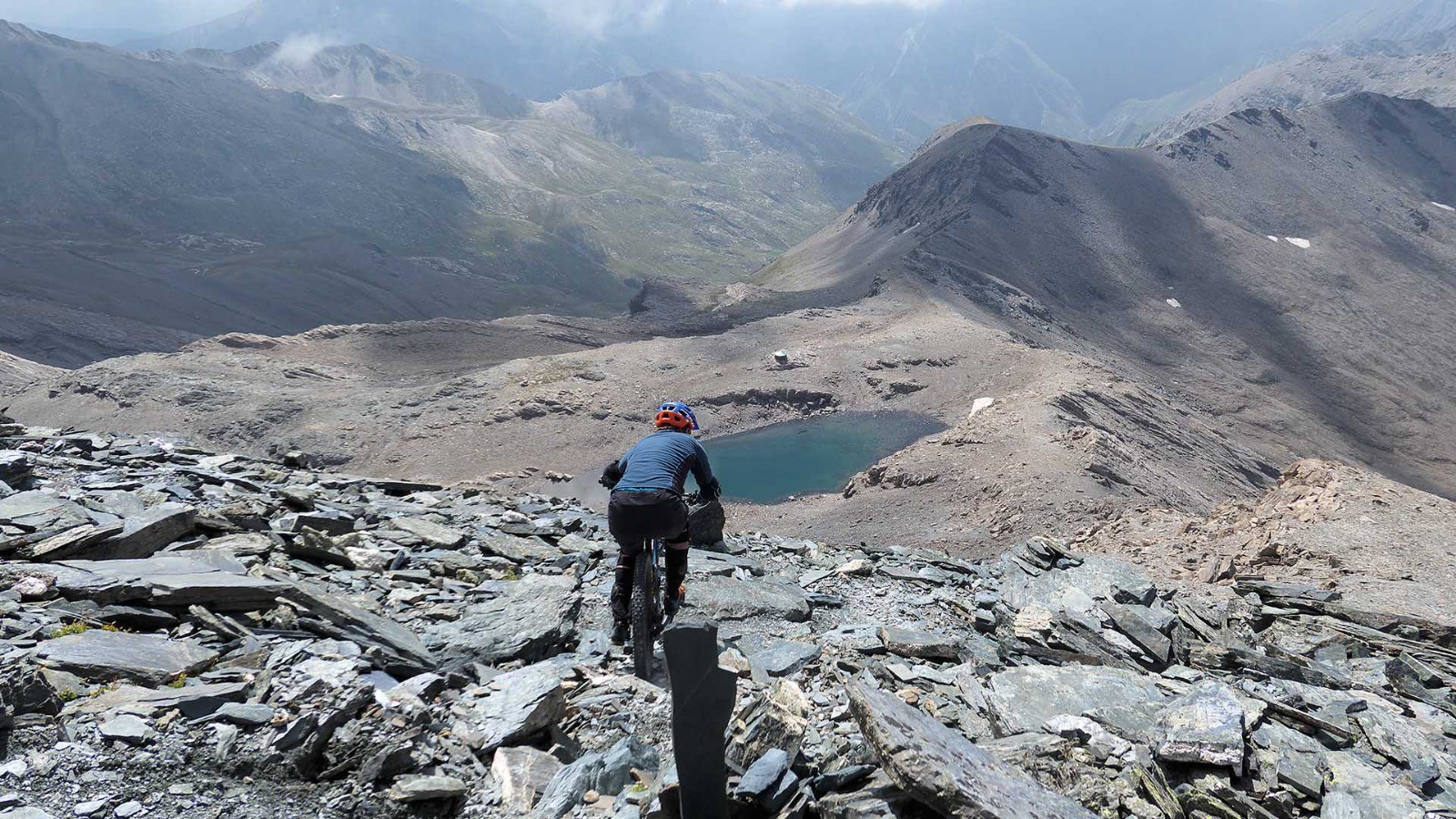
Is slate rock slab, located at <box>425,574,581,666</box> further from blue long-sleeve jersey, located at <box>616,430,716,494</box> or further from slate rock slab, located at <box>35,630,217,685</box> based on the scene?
slate rock slab, located at <box>35,630,217,685</box>

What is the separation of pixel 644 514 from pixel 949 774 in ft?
11.9

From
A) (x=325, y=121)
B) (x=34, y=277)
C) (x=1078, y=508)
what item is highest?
(x=325, y=121)

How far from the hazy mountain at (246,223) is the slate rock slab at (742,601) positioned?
86068 mm

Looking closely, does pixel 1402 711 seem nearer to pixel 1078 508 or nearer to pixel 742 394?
pixel 1078 508

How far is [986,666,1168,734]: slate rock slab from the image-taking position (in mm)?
6500

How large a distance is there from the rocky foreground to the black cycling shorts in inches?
48.1

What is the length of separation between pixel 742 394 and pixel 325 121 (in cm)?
16736

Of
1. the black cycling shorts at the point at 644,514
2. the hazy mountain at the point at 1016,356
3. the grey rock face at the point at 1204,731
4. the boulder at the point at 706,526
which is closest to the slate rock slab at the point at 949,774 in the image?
the grey rock face at the point at 1204,731

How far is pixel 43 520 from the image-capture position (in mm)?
8234

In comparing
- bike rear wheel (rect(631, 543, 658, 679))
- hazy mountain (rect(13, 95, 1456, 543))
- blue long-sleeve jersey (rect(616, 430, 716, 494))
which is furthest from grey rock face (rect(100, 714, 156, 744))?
hazy mountain (rect(13, 95, 1456, 543))

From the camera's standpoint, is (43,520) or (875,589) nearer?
(43,520)

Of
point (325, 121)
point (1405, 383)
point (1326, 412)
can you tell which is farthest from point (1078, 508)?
point (325, 121)

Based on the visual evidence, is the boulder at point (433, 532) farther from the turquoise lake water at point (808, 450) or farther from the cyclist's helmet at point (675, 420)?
the turquoise lake water at point (808, 450)

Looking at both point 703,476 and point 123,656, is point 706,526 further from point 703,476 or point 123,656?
point 123,656
